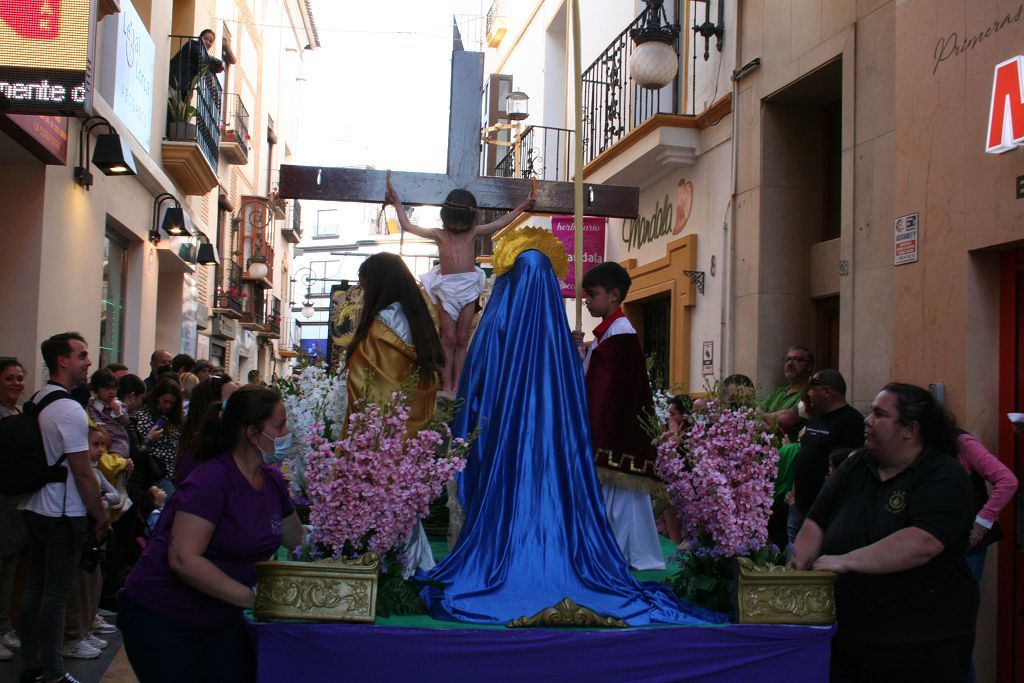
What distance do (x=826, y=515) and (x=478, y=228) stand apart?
2.51 metres

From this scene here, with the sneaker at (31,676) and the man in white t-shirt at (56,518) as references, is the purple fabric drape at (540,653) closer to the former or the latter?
the man in white t-shirt at (56,518)

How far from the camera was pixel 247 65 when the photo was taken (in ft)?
70.5

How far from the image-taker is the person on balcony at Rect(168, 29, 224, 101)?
13.9 metres

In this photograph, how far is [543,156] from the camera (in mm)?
14945

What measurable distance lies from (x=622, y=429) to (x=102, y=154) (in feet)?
20.3

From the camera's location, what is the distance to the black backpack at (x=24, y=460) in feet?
16.2

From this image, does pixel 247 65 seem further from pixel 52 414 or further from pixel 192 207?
pixel 52 414

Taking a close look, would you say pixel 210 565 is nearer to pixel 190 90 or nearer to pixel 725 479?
pixel 725 479

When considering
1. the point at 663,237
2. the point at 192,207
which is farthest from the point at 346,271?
the point at 663,237

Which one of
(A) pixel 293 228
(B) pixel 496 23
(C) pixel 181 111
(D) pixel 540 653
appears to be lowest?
(D) pixel 540 653

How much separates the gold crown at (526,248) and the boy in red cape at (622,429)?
0.88 ft

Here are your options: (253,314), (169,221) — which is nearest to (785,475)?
(169,221)

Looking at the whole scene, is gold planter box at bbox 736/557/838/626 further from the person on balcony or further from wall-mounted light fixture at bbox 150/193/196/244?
the person on balcony

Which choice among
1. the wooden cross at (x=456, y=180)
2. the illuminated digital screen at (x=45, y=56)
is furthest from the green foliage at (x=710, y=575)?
the illuminated digital screen at (x=45, y=56)
